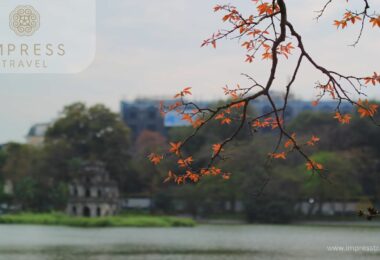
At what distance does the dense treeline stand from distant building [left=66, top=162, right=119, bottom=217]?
3.76 feet

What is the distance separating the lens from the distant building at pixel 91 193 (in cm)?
4166

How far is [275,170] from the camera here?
40.8 m

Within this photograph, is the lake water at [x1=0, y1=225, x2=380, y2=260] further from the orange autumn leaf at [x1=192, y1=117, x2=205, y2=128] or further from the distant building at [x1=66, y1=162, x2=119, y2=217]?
the distant building at [x1=66, y1=162, x2=119, y2=217]

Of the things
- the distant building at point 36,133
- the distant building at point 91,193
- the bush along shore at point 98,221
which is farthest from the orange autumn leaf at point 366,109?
the distant building at point 36,133

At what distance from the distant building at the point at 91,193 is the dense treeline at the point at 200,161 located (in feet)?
3.76

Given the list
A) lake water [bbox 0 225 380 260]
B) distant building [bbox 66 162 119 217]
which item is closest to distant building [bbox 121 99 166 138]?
distant building [bbox 66 162 119 217]

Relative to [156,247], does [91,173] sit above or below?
above

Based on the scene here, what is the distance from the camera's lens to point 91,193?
139 ft

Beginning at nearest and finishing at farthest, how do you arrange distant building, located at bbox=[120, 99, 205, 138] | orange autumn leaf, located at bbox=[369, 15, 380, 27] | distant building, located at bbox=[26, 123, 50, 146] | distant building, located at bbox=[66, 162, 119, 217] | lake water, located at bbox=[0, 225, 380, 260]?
orange autumn leaf, located at bbox=[369, 15, 380, 27]
lake water, located at bbox=[0, 225, 380, 260]
distant building, located at bbox=[66, 162, 119, 217]
distant building, located at bbox=[120, 99, 205, 138]
distant building, located at bbox=[26, 123, 50, 146]

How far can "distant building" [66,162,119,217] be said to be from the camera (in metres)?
41.7

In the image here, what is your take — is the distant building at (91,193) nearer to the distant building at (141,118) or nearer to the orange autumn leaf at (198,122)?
the distant building at (141,118)

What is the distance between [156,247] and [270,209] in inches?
674

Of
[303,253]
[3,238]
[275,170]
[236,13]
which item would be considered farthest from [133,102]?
[236,13]

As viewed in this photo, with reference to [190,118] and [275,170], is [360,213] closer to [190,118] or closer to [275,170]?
[190,118]
